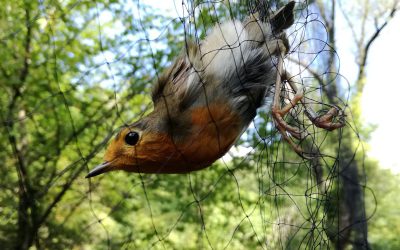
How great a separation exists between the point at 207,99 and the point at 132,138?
0.62 feet

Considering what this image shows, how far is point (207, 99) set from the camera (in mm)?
1091

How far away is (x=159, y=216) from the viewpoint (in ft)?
9.73

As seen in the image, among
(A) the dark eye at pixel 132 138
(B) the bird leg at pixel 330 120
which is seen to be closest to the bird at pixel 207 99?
(A) the dark eye at pixel 132 138

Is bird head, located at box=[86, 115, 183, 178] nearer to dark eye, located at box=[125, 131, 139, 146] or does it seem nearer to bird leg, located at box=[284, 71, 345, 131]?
dark eye, located at box=[125, 131, 139, 146]

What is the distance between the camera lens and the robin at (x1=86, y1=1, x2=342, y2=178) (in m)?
1.06

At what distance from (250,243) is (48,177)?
1.31 metres

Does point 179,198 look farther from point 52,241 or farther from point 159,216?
point 52,241

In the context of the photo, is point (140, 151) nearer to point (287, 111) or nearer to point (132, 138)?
point (132, 138)

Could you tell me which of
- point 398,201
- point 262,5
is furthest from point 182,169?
point 398,201

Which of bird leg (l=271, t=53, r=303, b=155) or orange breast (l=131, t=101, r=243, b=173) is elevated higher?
bird leg (l=271, t=53, r=303, b=155)

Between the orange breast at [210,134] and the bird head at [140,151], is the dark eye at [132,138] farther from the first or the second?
the orange breast at [210,134]

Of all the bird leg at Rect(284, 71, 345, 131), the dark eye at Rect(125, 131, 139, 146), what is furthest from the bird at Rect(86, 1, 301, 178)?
the bird leg at Rect(284, 71, 345, 131)

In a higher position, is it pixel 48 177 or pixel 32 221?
pixel 48 177

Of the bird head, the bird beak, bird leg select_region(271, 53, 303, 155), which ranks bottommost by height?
the bird beak
